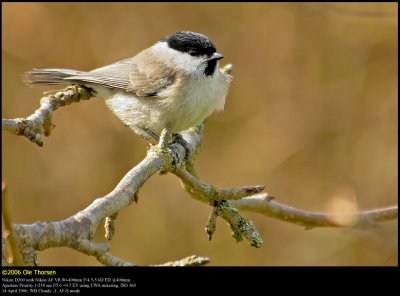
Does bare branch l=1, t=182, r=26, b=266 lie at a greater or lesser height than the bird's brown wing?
lesser

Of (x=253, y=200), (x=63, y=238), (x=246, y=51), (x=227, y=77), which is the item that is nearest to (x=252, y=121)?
(x=246, y=51)

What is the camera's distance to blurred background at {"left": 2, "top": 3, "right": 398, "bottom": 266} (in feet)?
18.8

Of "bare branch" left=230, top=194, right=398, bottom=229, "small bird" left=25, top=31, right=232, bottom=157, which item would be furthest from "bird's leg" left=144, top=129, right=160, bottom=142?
"bare branch" left=230, top=194, right=398, bottom=229

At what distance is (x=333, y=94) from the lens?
6.01 m

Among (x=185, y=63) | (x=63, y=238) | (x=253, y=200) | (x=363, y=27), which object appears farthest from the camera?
(x=363, y=27)

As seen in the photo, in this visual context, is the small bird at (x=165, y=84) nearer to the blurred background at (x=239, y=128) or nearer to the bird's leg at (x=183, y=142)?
the bird's leg at (x=183, y=142)

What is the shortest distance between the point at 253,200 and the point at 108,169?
96.7 inches

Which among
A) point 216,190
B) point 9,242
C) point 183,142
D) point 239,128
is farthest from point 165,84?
point 9,242

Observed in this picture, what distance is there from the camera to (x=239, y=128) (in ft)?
19.8

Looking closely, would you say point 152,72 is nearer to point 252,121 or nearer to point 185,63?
point 185,63

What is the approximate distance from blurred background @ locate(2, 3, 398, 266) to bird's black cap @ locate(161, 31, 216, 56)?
1.86 m

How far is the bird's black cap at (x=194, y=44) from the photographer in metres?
4.00

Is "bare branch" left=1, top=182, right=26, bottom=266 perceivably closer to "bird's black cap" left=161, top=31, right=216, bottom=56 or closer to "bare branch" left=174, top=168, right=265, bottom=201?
"bare branch" left=174, top=168, right=265, bottom=201

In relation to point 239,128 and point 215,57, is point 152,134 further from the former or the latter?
point 239,128
